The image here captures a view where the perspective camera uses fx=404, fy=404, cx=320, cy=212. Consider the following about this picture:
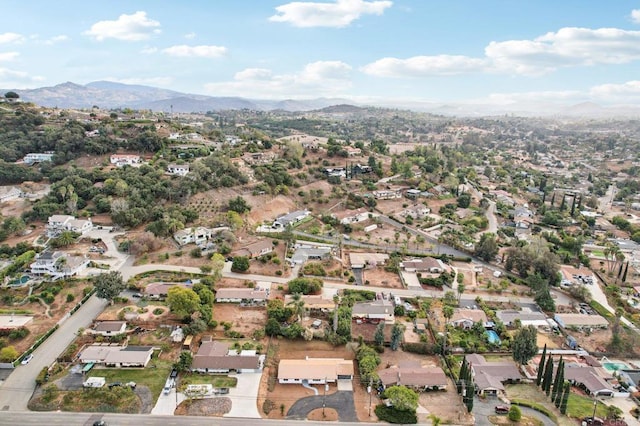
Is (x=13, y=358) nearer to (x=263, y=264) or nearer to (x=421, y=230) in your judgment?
(x=263, y=264)

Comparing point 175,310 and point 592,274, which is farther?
point 592,274

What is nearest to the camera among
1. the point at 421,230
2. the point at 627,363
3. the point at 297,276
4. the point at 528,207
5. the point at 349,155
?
the point at 627,363

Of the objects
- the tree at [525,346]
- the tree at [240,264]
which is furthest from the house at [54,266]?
the tree at [525,346]

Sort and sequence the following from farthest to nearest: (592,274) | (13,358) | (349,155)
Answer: (349,155)
(592,274)
(13,358)

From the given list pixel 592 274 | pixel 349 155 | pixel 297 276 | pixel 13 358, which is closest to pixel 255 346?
pixel 297 276

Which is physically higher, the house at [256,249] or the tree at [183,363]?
the house at [256,249]

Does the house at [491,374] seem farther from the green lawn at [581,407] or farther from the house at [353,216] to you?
the house at [353,216]
